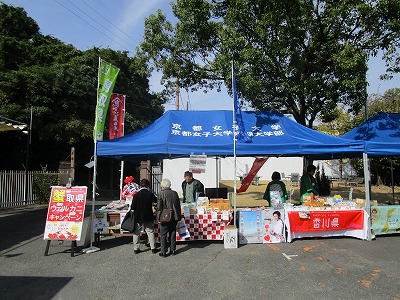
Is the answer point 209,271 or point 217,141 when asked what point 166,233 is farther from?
point 217,141

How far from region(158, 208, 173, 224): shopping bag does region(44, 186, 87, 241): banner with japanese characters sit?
1.61 meters

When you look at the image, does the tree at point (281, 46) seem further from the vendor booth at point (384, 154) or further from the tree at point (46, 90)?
the tree at point (46, 90)

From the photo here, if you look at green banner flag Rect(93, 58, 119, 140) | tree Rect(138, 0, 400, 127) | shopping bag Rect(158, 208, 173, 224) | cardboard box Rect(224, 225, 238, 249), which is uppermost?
tree Rect(138, 0, 400, 127)

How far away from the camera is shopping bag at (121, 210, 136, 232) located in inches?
273

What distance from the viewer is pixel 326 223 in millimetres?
8008

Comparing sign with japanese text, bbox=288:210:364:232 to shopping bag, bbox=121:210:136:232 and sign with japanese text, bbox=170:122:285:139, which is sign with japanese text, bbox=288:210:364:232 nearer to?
sign with japanese text, bbox=170:122:285:139

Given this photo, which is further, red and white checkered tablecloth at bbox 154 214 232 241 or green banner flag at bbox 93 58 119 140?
red and white checkered tablecloth at bbox 154 214 232 241

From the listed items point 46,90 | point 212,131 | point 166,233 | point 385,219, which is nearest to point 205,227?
point 166,233

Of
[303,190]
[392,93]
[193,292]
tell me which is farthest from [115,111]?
[392,93]

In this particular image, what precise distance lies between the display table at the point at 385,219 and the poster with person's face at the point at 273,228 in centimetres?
232

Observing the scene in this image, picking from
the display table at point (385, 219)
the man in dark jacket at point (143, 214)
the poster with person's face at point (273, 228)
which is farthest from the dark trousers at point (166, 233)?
the display table at point (385, 219)

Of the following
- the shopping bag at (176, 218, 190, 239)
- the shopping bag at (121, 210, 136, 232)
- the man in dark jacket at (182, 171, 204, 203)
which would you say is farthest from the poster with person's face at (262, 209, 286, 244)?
the shopping bag at (121, 210, 136, 232)

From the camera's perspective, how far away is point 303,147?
318 inches

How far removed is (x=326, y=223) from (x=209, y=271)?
11.7ft
